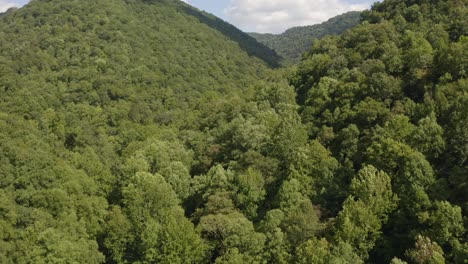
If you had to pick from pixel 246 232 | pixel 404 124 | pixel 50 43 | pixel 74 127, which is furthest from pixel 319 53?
pixel 50 43

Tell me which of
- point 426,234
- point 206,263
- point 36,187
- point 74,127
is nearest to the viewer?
point 426,234

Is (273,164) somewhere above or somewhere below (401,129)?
below

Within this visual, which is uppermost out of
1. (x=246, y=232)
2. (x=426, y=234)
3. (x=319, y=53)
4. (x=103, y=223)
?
Answer: (x=319, y=53)

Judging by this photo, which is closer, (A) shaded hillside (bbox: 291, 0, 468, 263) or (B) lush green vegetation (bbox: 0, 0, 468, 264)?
(A) shaded hillside (bbox: 291, 0, 468, 263)

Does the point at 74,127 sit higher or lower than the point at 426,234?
lower

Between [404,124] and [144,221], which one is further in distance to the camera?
[144,221]

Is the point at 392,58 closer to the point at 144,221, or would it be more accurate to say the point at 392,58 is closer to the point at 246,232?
the point at 246,232

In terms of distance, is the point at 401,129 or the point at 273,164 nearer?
the point at 401,129

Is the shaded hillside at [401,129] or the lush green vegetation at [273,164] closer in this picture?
the shaded hillside at [401,129]
